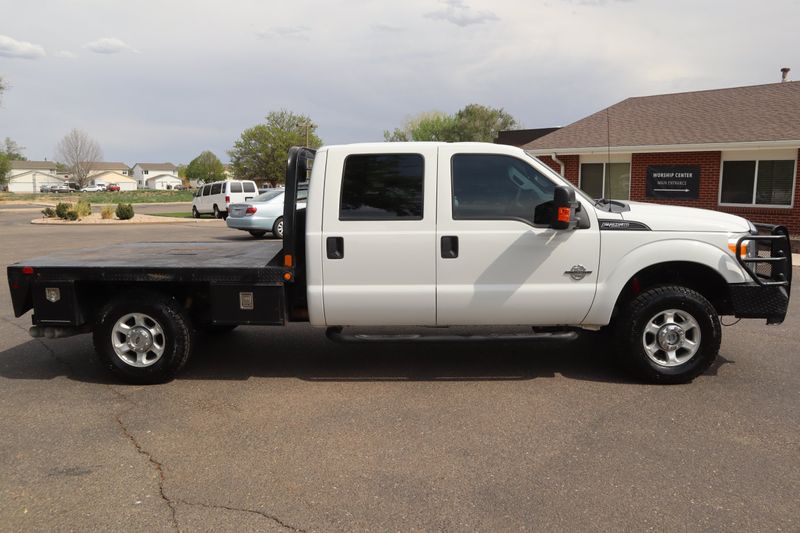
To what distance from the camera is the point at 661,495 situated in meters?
3.39

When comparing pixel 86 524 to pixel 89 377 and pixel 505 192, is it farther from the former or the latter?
pixel 505 192

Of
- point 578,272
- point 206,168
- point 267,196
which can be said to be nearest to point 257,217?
point 267,196

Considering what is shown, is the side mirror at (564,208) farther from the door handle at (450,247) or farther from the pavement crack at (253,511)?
the pavement crack at (253,511)

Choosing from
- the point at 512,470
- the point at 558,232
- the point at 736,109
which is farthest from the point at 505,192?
the point at 736,109

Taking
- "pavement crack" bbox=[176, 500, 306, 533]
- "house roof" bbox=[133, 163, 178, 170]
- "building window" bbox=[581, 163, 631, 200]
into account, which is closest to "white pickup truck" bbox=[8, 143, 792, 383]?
"pavement crack" bbox=[176, 500, 306, 533]

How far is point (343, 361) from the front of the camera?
5.94 meters

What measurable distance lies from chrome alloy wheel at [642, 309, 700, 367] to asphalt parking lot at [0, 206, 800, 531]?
271 mm

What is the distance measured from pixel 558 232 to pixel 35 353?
5.31 metres

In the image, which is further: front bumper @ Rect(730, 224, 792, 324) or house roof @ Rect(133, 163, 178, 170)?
house roof @ Rect(133, 163, 178, 170)

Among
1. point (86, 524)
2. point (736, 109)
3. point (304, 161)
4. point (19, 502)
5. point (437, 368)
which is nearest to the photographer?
point (86, 524)

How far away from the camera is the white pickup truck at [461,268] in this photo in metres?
4.95

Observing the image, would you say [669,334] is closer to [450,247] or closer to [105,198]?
[450,247]

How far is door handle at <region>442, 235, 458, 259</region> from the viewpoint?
4.92m

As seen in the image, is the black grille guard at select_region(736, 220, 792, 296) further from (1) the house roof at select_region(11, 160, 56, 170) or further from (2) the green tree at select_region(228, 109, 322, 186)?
(1) the house roof at select_region(11, 160, 56, 170)
